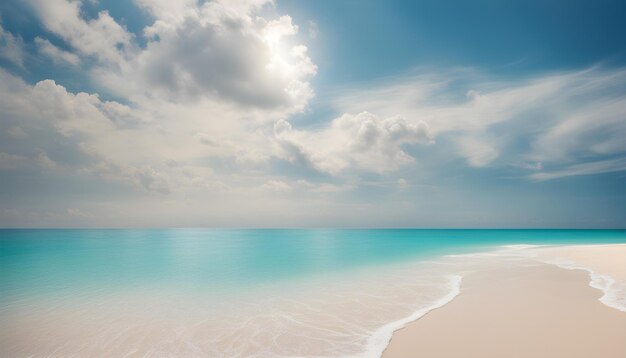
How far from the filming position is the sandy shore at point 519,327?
6645mm

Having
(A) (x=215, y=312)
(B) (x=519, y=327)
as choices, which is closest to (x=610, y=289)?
(B) (x=519, y=327)

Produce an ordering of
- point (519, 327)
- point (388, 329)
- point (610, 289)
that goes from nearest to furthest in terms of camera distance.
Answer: point (519, 327) < point (388, 329) < point (610, 289)

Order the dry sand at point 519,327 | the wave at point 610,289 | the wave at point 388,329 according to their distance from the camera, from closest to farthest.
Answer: the dry sand at point 519,327
the wave at point 388,329
the wave at point 610,289

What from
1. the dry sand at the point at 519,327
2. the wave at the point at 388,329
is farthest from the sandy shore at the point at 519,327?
the wave at the point at 388,329

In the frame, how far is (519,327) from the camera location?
8.02m

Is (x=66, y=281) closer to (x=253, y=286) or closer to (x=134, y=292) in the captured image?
(x=134, y=292)

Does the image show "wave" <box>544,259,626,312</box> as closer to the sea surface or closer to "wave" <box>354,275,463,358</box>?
"wave" <box>354,275,463,358</box>

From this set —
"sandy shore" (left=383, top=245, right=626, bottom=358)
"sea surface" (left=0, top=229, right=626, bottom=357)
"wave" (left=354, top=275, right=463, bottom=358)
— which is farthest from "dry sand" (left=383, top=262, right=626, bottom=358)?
"sea surface" (left=0, top=229, right=626, bottom=357)

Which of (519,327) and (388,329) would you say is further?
(388,329)

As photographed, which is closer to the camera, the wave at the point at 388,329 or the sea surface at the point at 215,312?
the wave at the point at 388,329

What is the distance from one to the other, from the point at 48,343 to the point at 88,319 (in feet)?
7.05

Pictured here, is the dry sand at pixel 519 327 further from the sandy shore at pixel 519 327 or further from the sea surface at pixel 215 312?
the sea surface at pixel 215 312

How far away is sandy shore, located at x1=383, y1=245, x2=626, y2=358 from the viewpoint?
21.8 feet

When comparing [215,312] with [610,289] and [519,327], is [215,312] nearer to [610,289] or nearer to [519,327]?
[519,327]
